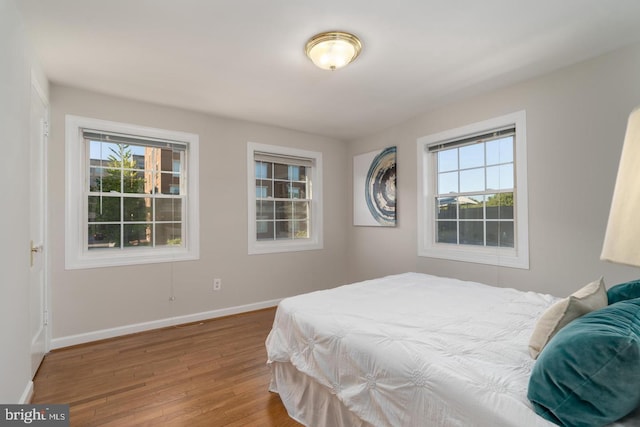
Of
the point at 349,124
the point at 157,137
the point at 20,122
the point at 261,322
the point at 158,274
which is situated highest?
the point at 349,124

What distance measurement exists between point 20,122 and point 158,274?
1.93 meters

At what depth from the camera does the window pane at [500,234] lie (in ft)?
9.65

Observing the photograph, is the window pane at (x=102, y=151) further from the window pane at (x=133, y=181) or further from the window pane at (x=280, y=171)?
the window pane at (x=280, y=171)

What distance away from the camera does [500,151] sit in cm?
302

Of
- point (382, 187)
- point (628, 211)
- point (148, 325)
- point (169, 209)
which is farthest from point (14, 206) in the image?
point (382, 187)

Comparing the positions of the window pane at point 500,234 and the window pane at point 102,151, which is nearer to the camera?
the window pane at point 500,234

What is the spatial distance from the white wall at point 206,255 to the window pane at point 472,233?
1.87 m

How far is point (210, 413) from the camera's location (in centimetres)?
188

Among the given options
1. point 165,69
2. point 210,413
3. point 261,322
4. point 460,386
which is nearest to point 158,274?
point 261,322

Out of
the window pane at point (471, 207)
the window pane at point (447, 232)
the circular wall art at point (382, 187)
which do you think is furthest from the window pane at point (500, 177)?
the circular wall art at point (382, 187)

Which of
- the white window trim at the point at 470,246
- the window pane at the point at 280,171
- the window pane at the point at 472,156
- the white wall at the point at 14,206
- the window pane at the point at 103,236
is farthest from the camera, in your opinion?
the window pane at the point at 280,171

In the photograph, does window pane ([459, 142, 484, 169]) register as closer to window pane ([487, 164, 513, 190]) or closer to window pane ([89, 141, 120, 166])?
window pane ([487, 164, 513, 190])

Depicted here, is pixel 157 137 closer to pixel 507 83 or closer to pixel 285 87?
pixel 285 87

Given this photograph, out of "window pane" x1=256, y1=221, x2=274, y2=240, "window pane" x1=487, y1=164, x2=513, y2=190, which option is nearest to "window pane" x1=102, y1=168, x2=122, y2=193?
"window pane" x1=256, y1=221, x2=274, y2=240
